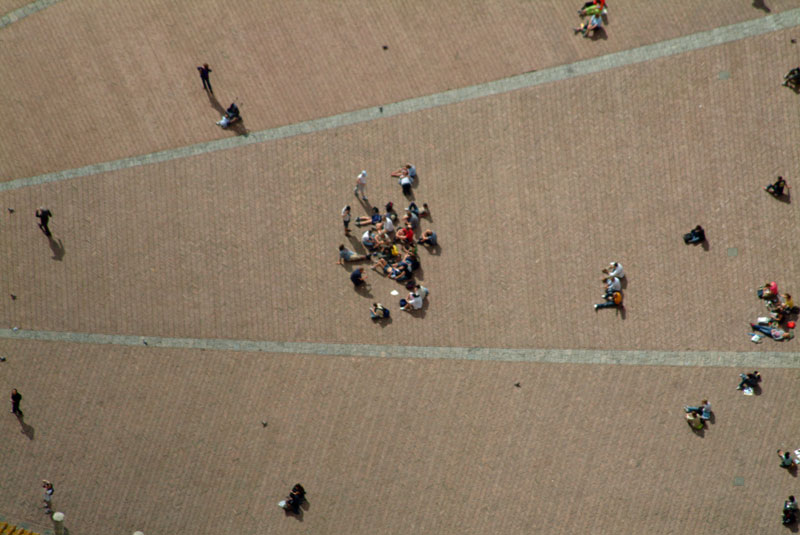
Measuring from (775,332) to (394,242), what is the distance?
1248cm

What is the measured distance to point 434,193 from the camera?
24266mm

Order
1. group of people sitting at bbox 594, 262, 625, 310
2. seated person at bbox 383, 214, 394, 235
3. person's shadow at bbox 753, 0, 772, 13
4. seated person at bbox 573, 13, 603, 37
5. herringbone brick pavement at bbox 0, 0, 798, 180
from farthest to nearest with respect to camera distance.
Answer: herringbone brick pavement at bbox 0, 0, 798, 180
seated person at bbox 573, 13, 603, 37
seated person at bbox 383, 214, 394, 235
person's shadow at bbox 753, 0, 772, 13
group of people sitting at bbox 594, 262, 625, 310

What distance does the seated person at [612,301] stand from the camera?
2267cm

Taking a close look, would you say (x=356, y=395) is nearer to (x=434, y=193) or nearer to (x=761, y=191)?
(x=434, y=193)

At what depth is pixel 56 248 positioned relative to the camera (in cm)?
2502

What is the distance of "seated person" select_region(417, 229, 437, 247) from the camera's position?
77.5 feet

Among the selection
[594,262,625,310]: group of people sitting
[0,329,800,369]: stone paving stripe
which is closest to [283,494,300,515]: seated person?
[0,329,800,369]: stone paving stripe

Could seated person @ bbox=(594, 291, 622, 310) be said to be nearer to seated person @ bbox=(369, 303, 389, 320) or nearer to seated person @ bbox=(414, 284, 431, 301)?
seated person @ bbox=(414, 284, 431, 301)

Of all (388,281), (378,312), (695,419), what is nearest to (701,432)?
(695,419)

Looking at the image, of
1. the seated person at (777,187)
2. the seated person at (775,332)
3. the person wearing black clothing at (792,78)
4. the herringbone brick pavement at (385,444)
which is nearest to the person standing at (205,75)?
the herringbone brick pavement at (385,444)

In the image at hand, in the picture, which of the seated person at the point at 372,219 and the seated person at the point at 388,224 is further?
the seated person at the point at 372,219

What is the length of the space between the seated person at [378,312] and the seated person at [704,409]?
397 inches

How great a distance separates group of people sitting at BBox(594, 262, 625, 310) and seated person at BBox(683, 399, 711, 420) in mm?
3880

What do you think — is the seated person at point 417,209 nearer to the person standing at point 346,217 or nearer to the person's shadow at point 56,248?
the person standing at point 346,217
